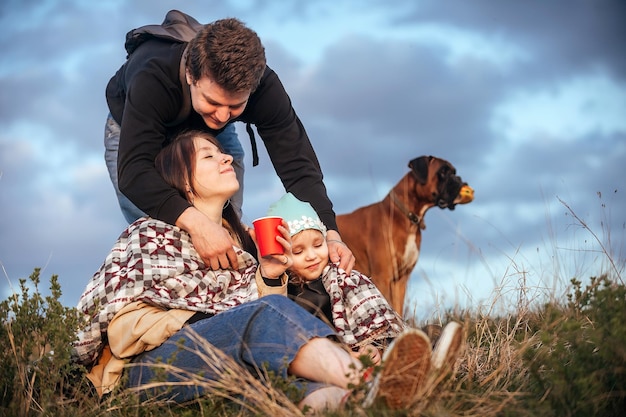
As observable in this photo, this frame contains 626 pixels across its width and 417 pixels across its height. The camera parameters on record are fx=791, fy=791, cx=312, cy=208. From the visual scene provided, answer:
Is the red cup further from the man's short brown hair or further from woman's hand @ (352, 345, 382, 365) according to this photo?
the man's short brown hair

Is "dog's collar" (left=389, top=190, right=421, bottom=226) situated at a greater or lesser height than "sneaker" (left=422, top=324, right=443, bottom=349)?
greater

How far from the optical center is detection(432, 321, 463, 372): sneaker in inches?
119

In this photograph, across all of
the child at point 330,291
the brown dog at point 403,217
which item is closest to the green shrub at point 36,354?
the child at point 330,291

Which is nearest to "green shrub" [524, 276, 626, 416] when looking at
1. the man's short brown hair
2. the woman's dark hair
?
the woman's dark hair

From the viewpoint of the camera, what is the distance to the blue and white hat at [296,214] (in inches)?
163

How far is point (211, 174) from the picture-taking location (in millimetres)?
4207

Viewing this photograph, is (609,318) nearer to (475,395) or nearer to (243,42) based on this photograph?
(475,395)

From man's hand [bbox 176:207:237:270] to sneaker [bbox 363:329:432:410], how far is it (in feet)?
4.32

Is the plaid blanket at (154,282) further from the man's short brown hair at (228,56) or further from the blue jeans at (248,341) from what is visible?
the man's short brown hair at (228,56)

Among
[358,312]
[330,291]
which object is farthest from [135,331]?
[358,312]

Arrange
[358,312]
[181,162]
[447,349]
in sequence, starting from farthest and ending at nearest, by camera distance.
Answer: [181,162]
[358,312]
[447,349]

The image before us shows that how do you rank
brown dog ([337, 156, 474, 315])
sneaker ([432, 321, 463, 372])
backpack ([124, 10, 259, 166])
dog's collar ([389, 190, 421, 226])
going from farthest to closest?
dog's collar ([389, 190, 421, 226]) < brown dog ([337, 156, 474, 315]) < backpack ([124, 10, 259, 166]) < sneaker ([432, 321, 463, 372])

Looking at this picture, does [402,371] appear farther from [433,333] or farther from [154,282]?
[154,282]

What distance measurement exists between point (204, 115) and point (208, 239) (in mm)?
970
